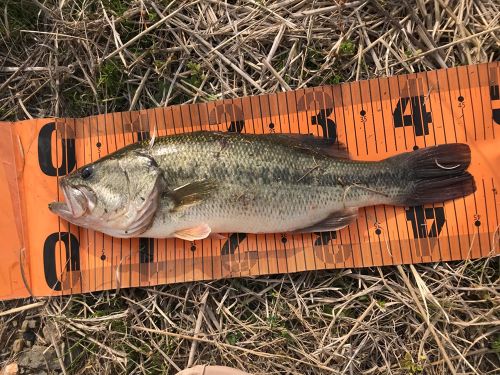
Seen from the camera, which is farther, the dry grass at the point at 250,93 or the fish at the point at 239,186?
the dry grass at the point at 250,93

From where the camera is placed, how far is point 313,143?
12.8 feet

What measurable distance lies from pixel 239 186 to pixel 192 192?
0.42 meters

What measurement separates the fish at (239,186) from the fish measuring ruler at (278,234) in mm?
210

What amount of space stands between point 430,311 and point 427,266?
0.41 m

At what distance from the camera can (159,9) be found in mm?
4230

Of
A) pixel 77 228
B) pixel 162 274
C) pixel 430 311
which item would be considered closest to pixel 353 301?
pixel 430 311

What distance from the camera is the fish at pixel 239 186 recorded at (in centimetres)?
365

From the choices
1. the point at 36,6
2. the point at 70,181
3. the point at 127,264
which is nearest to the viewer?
the point at 70,181

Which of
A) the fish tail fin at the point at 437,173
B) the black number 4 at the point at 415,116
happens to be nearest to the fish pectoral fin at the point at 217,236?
the fish tail fin at the point at 437,173

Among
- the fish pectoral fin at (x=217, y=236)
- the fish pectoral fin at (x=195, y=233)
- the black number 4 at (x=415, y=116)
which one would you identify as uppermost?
the black number 4 at (x=415, y=116)

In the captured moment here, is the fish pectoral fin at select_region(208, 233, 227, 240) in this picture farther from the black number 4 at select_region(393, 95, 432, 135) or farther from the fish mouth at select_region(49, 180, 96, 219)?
the black number 4 at select_region(393, 95, 432, 135)

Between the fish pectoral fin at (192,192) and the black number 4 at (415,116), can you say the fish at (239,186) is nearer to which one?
the fish pectoral fin at (192,192)

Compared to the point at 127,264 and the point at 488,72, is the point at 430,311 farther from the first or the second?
the point at 127,264

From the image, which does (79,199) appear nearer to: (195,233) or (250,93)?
(195,233)
